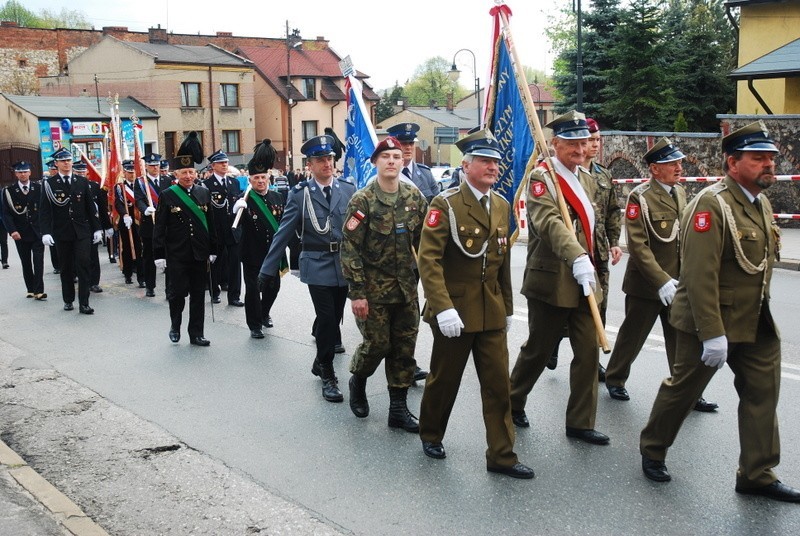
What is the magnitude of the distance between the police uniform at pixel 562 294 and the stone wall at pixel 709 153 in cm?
1374

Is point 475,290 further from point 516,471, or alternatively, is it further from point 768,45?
point 768,45

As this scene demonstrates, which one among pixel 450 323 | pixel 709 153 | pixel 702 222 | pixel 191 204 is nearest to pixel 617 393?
pixel 450 323

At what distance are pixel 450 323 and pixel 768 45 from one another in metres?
24.8

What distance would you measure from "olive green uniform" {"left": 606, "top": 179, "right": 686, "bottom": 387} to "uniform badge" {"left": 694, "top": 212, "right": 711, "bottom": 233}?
60.2 inches

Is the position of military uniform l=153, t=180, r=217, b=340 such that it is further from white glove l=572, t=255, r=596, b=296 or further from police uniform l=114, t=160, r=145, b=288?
white glove l=572, t=255, r=596, b=296

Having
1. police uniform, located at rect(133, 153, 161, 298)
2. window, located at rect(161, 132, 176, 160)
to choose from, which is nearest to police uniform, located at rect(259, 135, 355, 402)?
police uniform, located at rect(133, 153, 161, 298)

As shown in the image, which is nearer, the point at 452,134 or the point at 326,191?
the point at 326,191

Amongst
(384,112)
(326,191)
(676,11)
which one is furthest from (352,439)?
(384,112)

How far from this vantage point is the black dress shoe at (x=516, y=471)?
17.3 ft

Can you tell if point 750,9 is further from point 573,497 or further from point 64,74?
point 64,74

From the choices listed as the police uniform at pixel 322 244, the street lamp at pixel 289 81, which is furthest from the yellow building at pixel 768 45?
the street lamp at pixel 289 81

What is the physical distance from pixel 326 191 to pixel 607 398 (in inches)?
110

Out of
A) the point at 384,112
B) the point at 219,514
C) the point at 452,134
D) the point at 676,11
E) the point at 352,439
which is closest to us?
the point at 219,514

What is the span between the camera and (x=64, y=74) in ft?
201
